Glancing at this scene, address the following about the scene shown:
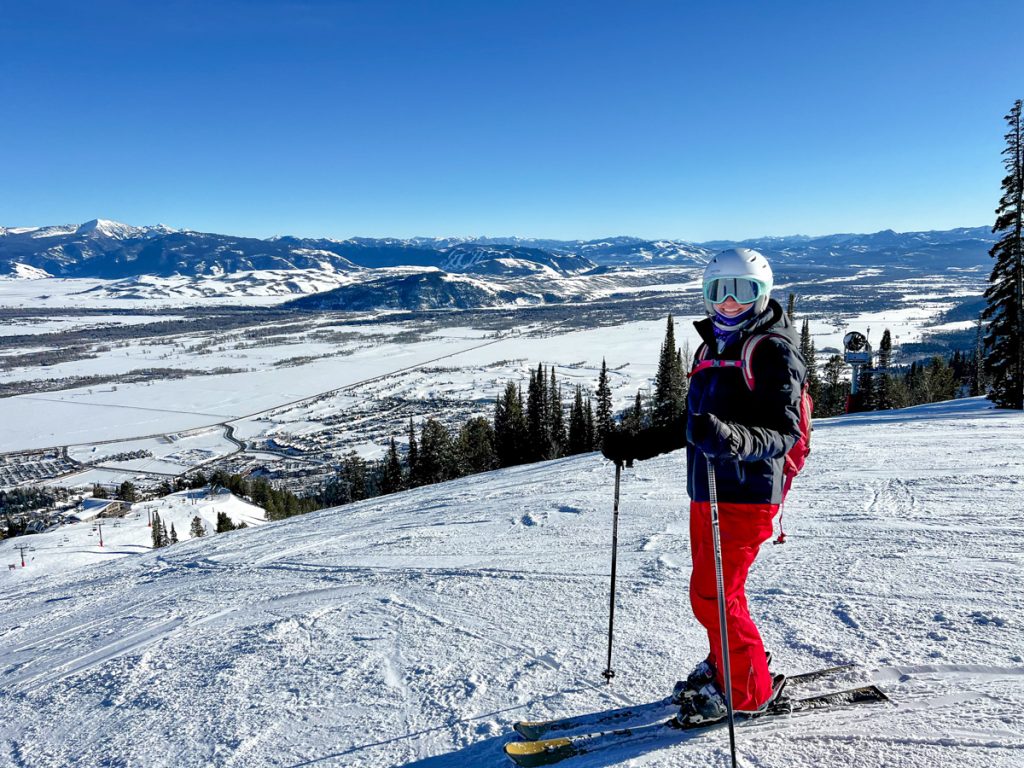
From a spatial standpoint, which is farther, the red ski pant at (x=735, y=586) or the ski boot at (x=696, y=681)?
the ski boot at (x=696, y=681)

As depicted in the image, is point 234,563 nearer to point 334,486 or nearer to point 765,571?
point 765,571

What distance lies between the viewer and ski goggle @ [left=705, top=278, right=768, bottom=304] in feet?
9.12

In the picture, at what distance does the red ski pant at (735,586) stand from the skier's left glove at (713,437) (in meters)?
0.56

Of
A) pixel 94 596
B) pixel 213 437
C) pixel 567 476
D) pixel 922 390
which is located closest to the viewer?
pixel 94 596

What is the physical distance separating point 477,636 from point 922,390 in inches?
1879

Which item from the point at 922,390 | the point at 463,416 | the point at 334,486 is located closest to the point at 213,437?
the point at 463,416

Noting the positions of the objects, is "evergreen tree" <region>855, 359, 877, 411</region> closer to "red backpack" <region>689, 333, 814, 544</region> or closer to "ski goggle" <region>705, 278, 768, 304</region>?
"red backpack" <region>689, 333, 814, 544</region>

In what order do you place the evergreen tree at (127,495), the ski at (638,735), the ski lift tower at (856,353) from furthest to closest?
the evergreen tree at (127,495), the ski lift tower at (856,353), the ski at (638,735)

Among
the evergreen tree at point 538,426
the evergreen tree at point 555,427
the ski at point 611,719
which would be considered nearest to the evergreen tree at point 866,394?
the evergreen tree at point 555,427

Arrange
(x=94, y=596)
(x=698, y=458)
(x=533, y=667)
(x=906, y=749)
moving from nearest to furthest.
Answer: (x=906, y=749) < (x=698, y=458) < (x=533, y=667) < (x=94, y=596)

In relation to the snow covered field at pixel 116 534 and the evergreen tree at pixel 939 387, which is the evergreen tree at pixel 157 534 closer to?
the snow covered field at pixel 116 534

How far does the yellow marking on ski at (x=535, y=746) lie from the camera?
3025mm

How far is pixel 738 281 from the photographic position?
2.81 metres

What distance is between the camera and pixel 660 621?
4375mm
